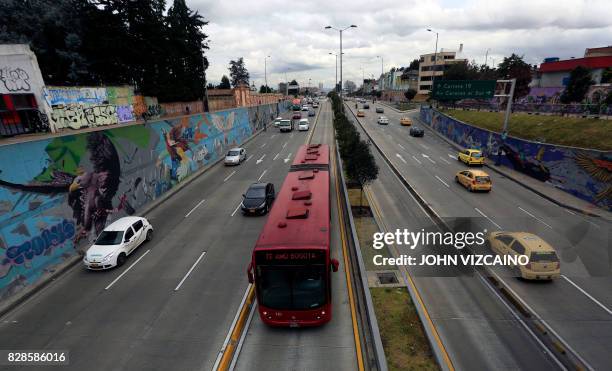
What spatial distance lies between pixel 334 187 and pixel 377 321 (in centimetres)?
1601

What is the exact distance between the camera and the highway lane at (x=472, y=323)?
29.8 ft

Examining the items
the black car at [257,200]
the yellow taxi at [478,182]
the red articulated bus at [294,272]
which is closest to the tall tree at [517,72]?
the yellow taxi at [478,182]

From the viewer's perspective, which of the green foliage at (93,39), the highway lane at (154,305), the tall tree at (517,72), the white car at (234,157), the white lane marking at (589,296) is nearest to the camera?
the highway lane at (154,305)

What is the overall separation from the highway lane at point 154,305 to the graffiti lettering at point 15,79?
17349mm

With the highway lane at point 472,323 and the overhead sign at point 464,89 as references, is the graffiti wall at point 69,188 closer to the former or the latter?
the highway lane at point 472,323

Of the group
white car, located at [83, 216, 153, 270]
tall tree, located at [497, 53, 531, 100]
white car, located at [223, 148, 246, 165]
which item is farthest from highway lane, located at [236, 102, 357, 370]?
A: tall tree, located at [497, 53, 531, 100]

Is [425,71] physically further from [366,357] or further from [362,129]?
[366,357]

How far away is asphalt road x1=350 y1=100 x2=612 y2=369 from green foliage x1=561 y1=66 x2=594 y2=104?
91.6ft

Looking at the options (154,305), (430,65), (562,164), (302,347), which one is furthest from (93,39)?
(430,65)

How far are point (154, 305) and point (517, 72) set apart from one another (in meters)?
72.7

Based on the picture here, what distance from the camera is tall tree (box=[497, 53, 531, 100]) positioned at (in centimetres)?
5831

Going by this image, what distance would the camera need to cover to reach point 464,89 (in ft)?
124

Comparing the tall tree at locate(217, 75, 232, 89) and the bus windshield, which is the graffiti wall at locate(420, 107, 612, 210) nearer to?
the bus windshield

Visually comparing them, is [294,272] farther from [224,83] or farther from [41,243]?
[224,83]
